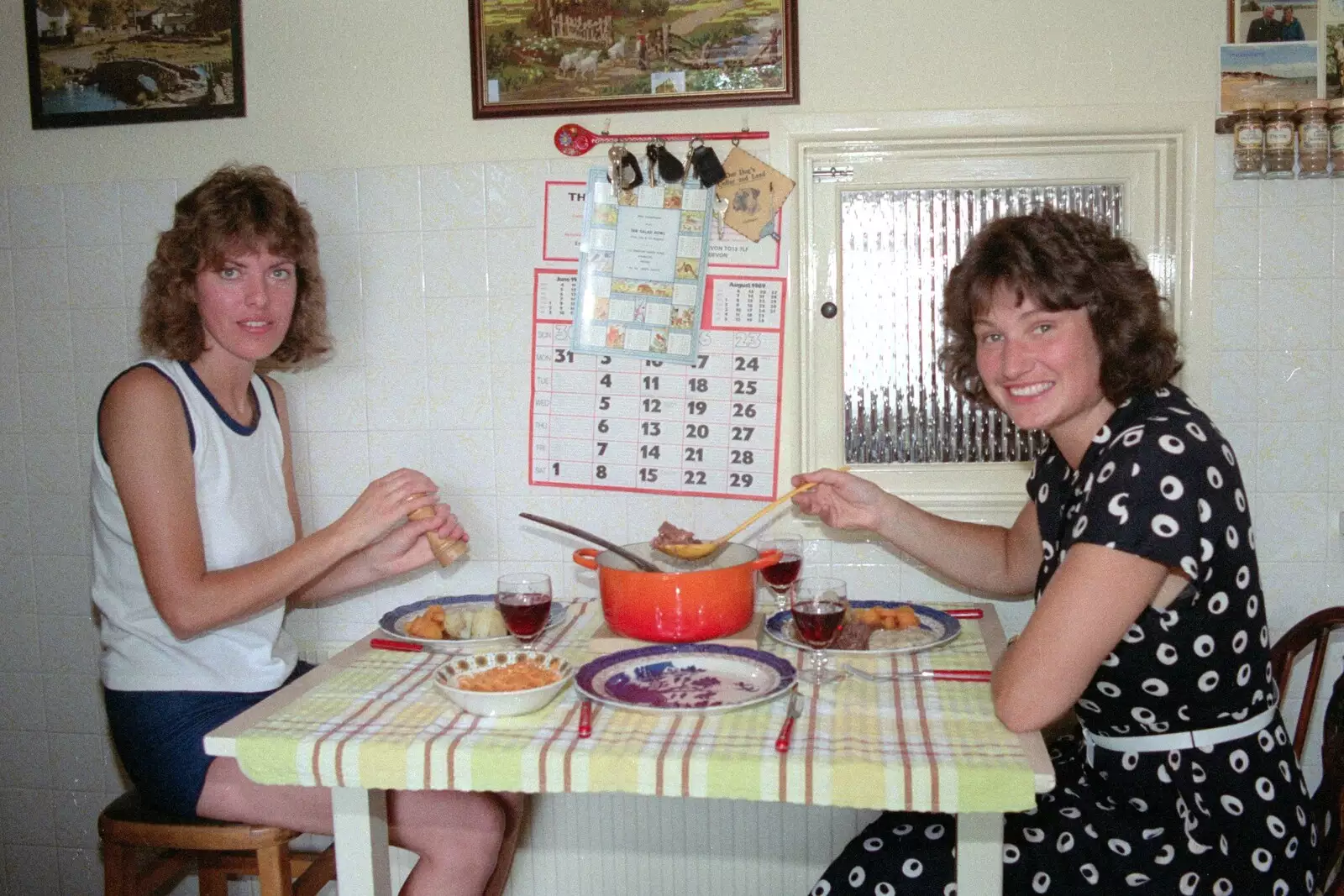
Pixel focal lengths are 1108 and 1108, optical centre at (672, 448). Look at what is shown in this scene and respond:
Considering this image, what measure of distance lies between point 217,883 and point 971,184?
75.9 inches

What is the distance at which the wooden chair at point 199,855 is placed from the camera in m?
1.76

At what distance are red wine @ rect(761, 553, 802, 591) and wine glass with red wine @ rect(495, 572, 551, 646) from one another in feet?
1.23

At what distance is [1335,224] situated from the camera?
6.84 feet

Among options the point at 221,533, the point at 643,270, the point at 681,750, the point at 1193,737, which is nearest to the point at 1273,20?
the point at 643,270

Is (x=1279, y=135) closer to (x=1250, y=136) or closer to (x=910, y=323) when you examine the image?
(x=1250, y=136)

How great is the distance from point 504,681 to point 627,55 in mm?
1315

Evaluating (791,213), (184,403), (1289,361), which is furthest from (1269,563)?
(184,403)

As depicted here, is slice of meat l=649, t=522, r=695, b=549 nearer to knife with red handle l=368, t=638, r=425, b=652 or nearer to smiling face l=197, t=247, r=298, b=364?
knife with red handle l=368, t=638, r=425, b=652

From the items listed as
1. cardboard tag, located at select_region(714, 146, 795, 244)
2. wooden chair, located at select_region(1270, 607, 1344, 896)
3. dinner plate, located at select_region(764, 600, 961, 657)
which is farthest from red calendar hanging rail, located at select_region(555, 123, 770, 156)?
wooden chair, located at select_region(1270, 607, 1344, 896)

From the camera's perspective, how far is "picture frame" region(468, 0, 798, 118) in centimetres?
216

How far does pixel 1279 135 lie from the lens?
2.03 m

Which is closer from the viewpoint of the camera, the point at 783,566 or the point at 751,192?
the point at 783,566

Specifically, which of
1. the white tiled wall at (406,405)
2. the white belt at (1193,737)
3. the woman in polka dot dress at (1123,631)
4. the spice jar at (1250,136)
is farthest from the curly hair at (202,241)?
the spice jar at (1250,136)

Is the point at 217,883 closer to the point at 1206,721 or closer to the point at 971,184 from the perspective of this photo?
the point at 1206,721
